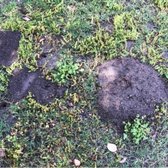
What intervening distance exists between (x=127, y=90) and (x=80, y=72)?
0.58 m

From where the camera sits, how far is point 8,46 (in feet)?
14.9

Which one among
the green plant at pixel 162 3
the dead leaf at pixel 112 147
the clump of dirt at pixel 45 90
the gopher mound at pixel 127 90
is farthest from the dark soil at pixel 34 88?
the green plant at pixel 162 3

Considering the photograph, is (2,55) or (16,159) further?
(2,55)

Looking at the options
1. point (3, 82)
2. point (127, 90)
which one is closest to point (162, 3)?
point (127, 90)

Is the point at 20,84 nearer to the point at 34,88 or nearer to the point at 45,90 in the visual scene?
the point at 34,88

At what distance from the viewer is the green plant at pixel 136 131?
3.92 meters

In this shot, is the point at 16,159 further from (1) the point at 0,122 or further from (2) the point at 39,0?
(2) the point at 39,0

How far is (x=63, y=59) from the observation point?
173 inches

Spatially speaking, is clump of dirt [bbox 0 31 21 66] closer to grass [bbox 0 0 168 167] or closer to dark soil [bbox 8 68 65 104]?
grass [bbox 0 0 168 167]

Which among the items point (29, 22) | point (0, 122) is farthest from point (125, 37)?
point (0, 122)

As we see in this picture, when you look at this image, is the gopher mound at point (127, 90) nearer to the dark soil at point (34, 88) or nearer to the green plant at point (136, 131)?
the green plant at point (136, 131)

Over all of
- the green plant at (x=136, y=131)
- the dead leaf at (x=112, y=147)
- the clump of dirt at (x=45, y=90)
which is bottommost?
the dead leaf at (x=112, y=147)

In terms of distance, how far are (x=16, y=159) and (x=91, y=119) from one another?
0.88m

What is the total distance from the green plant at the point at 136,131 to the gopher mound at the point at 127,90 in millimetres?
81
